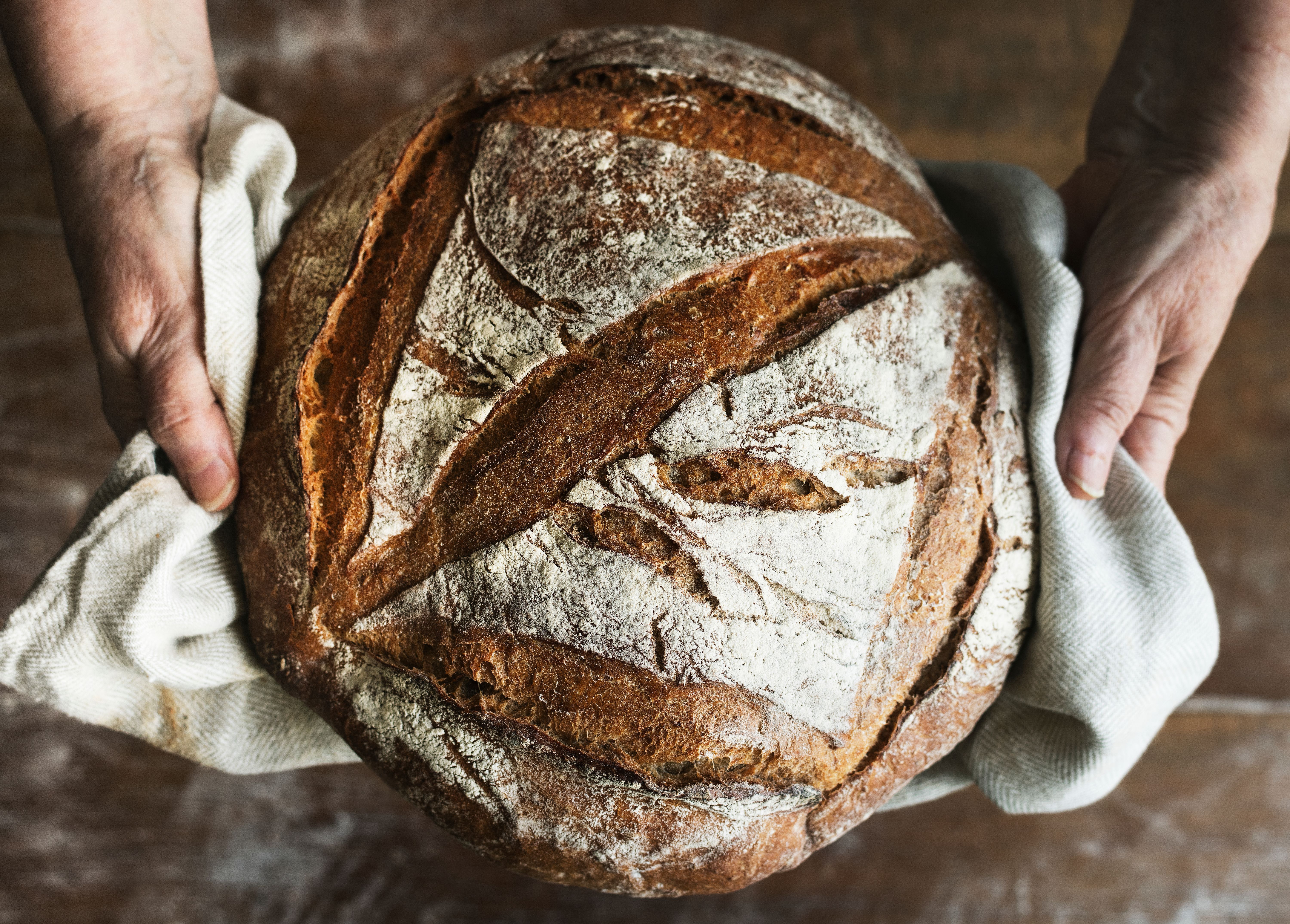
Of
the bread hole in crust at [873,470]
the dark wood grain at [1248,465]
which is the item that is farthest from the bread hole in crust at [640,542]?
the dark wood grain at [1248,465]

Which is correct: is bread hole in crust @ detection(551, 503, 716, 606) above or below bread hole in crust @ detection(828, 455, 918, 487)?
below

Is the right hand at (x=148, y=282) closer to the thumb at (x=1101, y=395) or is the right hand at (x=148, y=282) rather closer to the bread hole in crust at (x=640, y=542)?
the bread hole in crust at (x=640, y=542)

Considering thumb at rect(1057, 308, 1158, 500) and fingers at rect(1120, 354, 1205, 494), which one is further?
fingers at rect(1120, 354, 1205, 494)

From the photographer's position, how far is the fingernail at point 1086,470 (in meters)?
1.16

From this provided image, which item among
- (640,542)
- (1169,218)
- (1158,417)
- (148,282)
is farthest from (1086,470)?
(148,282)

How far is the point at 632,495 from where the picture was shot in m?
0.97

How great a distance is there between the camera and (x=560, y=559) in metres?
0.97

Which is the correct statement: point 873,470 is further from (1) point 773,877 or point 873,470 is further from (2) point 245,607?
(1) point 773,877

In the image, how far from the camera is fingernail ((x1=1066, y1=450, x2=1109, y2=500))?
1.16 m

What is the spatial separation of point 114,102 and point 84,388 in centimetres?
→ 86

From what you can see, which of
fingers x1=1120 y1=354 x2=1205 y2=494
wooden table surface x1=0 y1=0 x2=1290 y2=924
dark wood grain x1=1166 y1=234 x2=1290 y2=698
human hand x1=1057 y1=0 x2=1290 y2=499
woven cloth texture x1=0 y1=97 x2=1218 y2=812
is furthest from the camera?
dark wood grain x1=1166 y1=234 x2=1290 y2=698

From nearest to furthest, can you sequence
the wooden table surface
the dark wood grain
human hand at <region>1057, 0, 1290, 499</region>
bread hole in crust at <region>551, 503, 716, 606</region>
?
bread hole in crust at <region>551, 503, 716, 606</region>
human hand at <region>1057, 0, 1290, 499</region>
the wooden table surface
the dark wood grain

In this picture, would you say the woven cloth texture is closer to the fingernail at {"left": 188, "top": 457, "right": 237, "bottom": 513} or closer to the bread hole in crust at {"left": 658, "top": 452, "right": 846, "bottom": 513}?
the fingernail at {"left": 188, "top": 457, "right": 237, "bottom": 513}

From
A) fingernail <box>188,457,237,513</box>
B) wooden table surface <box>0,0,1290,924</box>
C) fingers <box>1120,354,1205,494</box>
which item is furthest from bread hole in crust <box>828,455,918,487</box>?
wooden table surface <box>0,0,1290,924</box>
